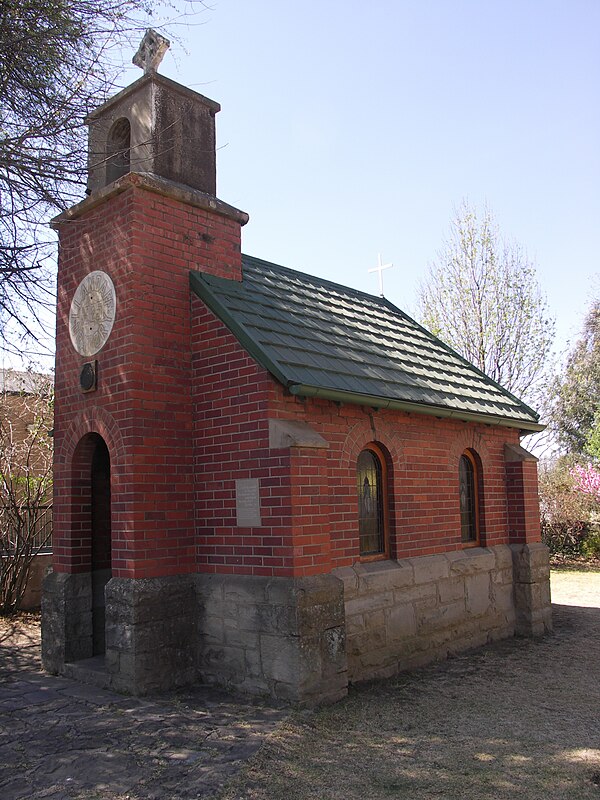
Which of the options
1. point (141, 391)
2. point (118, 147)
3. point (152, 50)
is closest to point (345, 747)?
point (141, 391)

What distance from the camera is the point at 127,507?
660cm

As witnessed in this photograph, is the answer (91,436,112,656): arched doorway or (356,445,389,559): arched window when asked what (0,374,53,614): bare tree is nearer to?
(91,436,112,656): arched doorway

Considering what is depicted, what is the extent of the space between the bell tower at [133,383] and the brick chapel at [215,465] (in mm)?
23

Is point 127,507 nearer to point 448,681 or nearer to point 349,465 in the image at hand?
point 349,465

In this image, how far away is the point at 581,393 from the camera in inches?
1291

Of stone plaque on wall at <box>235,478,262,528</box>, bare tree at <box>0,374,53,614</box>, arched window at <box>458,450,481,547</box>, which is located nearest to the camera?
stone plaque on wall at <box>235,478,262,528</box>

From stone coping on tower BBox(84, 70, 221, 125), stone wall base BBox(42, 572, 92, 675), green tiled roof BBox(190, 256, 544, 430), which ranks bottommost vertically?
stone wall base BBox(42, 572, 92, 675)

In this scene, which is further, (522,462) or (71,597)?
(522,462)

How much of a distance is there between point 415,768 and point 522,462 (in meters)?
6.04

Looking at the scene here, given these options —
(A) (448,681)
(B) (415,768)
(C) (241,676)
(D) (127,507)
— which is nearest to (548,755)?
(B) (415,768)

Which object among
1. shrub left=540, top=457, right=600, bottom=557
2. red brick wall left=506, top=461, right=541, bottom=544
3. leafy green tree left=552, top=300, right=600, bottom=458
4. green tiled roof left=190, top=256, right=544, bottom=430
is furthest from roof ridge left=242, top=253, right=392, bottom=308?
leafy green tree left=552, top=300, right=600, bottom=458

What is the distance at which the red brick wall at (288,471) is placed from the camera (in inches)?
246

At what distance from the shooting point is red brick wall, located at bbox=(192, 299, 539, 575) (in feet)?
→ 20.5

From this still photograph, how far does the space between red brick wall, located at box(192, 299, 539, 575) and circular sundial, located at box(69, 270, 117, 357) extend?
914 millimetres
